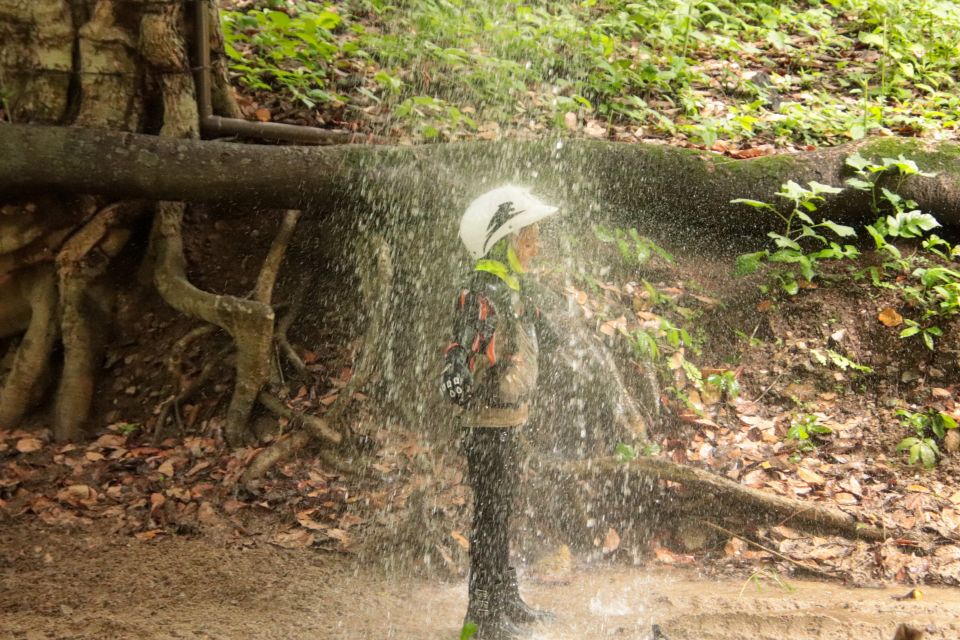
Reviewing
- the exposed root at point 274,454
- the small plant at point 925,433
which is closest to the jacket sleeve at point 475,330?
the exposed root at point 274,454

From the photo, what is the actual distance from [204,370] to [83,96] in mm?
2045

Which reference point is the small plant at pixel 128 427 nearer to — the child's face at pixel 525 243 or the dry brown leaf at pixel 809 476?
the child's face at pixel 525 243

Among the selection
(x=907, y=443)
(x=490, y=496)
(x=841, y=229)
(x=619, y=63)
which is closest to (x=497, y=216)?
(x=490, y=496)

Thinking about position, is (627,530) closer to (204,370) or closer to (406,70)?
(204,370)

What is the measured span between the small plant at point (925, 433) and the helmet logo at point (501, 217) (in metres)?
3.06

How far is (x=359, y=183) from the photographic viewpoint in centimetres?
511

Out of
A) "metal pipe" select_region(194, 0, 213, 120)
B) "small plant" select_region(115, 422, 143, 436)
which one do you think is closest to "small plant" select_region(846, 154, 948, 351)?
"metal pipe" select_region(194, 0, 213, 120)

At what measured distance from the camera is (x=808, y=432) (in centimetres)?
497

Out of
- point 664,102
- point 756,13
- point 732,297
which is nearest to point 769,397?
point 732,297

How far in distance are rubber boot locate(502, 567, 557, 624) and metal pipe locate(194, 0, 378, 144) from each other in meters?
3.54

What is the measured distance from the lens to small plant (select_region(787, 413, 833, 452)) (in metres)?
4.93

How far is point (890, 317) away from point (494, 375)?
10.7 feet

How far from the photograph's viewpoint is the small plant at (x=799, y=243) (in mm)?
5285

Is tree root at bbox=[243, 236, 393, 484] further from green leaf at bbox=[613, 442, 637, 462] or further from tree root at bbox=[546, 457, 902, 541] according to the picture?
green leaf at bbox=[613, 442, 637, 462]
